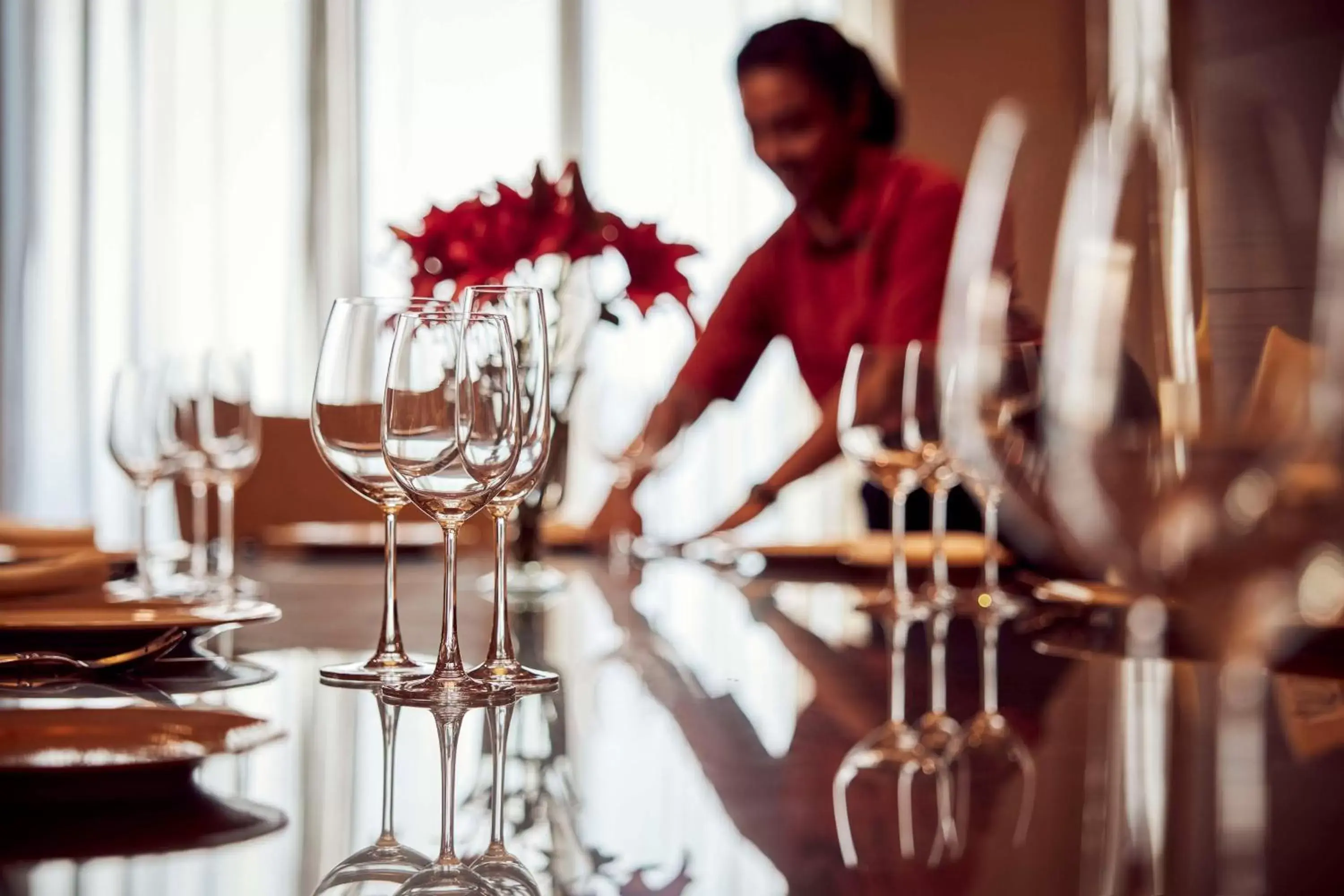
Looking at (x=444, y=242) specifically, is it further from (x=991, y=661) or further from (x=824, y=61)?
(x=824, y=61)

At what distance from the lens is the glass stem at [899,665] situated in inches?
25.0

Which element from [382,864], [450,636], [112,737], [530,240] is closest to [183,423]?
[530,240]

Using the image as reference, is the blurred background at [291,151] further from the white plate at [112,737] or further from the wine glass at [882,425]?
the white plate at [112,737]

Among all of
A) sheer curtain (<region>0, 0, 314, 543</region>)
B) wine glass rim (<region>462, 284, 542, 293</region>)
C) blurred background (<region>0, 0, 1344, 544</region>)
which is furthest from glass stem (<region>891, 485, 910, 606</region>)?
sheer curtain (<region>0, 0, 314, 543</region>)

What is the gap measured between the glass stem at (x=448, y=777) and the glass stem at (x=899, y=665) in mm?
180

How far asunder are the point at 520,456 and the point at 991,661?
319 mm

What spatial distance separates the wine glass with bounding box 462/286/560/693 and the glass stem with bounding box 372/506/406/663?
53 millimetres

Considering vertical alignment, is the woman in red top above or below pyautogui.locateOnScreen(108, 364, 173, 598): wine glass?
above

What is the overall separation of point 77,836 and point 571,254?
834 millimetres

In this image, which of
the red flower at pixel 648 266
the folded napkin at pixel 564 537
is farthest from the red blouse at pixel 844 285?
the red flower at pixel 648 266

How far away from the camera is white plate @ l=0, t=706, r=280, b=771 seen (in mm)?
451

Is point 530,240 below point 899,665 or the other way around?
the other way around

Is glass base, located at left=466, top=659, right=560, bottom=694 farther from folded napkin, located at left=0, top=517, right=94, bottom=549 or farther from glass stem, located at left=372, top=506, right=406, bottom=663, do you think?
folded napkin, located at left=0, top=517, right=94, bottom=549

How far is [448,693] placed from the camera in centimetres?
61
